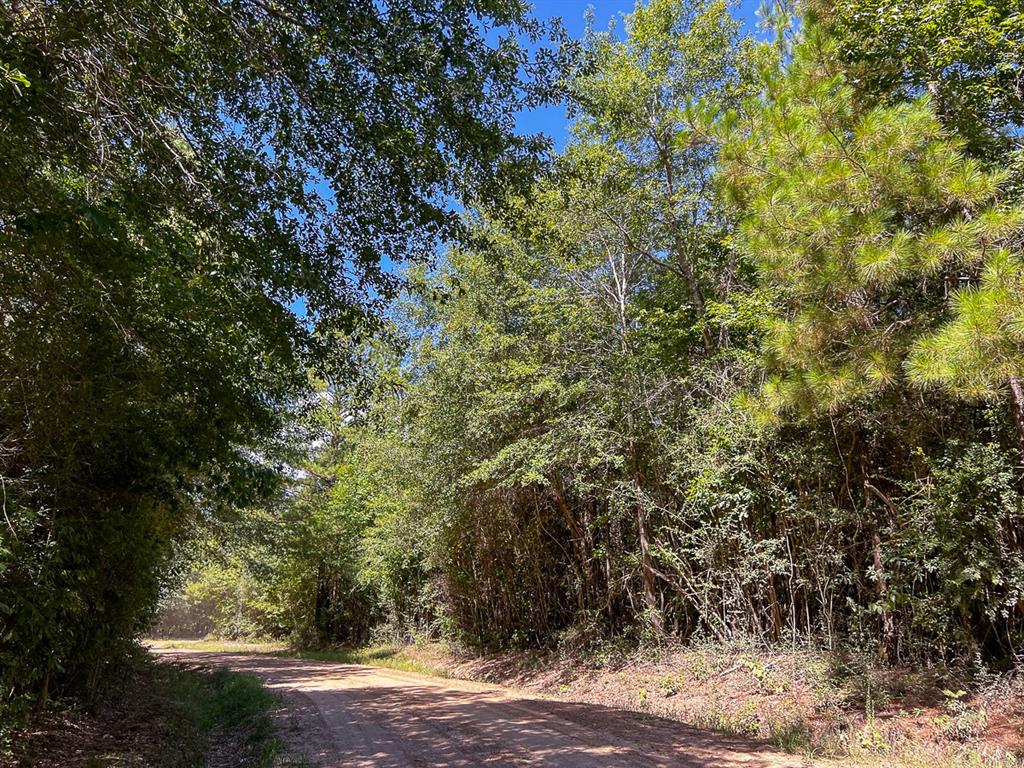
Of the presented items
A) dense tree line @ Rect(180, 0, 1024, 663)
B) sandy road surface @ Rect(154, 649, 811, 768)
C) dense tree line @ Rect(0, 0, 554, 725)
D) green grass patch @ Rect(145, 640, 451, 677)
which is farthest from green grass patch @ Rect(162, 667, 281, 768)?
green grass patch @ Rect(145, 640, 451, 677)

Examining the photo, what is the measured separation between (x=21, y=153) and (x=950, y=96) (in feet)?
25.9

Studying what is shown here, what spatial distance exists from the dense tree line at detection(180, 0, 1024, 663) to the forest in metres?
0.05

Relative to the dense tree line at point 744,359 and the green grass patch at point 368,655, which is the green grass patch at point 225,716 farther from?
the green grass patch at point 368,655

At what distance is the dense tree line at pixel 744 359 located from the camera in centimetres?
538

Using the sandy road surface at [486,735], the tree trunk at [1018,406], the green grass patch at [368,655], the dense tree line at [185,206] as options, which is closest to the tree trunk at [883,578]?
the tree trunk at [1018,406]

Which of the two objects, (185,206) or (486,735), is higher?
(185,206)

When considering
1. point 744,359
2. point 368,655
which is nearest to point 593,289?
point 744,359

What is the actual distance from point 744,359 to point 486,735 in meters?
5.33

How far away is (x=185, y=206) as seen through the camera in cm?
444

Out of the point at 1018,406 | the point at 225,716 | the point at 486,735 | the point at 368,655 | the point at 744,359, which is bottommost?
the point at 368,655

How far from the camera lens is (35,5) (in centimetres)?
357

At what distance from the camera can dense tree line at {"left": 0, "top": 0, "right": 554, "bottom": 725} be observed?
12.1 feet

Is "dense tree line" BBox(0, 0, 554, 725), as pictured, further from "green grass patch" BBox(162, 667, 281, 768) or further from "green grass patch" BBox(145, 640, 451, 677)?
"green grass patch" BBox(145, 640, 451, 677)

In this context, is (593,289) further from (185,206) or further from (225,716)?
(225,716)
